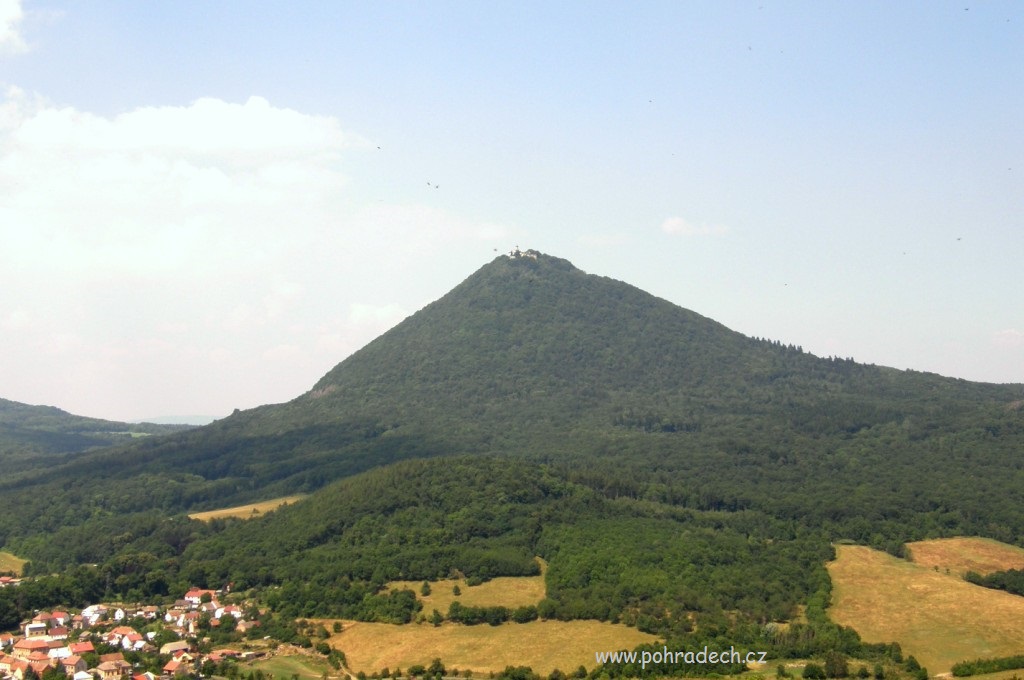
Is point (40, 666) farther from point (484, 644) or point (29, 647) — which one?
point (484, 644)

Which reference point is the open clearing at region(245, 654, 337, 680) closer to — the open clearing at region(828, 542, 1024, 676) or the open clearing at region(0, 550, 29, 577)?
the open clearing at region(828, 542, 1024, 676)

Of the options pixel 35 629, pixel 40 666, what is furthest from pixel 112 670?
pixel 35 629

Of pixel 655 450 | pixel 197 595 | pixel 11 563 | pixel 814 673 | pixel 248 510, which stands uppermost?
pixel 655 450

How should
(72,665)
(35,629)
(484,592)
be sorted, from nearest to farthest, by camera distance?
(72,665), (35,629), (484,592)

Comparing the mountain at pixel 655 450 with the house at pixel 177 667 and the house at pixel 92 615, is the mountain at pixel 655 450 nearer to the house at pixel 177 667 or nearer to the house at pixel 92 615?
the house at pixel 92 615

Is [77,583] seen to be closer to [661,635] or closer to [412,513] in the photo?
[412,513]

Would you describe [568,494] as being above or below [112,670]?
above
